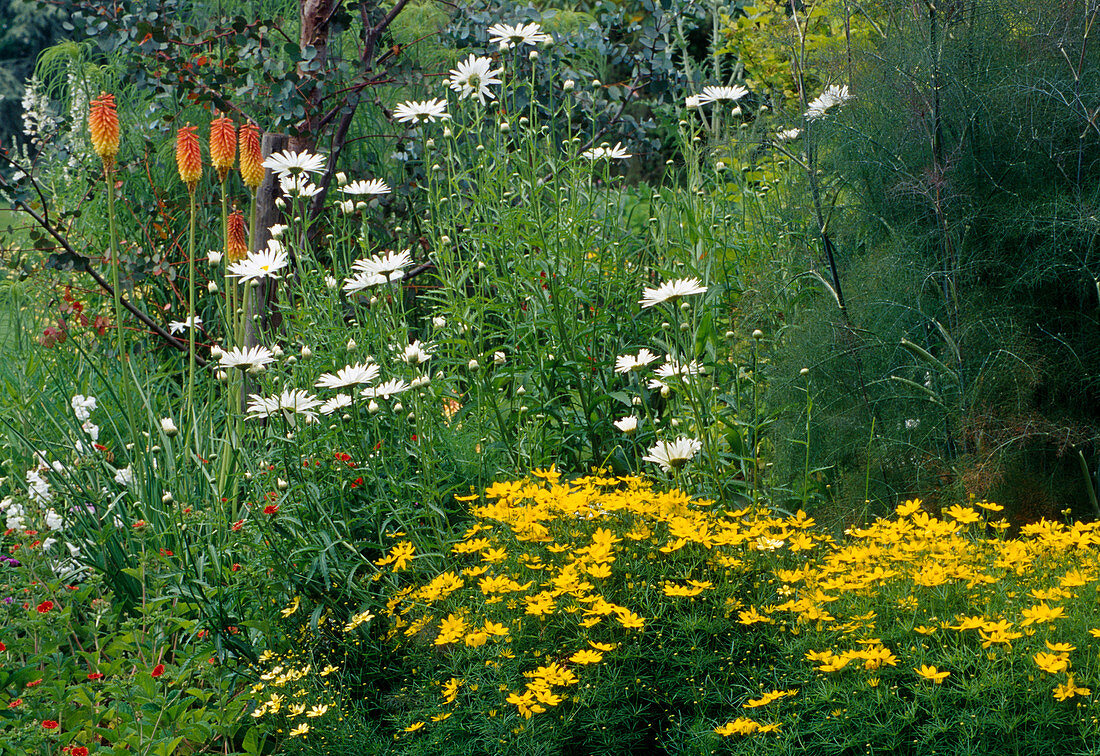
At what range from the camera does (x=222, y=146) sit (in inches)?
132

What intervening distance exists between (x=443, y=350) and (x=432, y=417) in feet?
2.29

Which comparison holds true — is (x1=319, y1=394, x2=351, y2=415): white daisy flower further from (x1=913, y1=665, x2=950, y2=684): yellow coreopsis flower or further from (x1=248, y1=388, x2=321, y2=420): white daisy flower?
(x1=913, y1=665, x2=950, y2=684): yellow coreopsis flower

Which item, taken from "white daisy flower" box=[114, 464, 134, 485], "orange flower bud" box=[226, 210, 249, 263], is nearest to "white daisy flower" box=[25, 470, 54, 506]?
"white daisy flower" box=[114, 464, 134, 485]

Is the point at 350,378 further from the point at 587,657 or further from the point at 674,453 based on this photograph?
the point at 587,657

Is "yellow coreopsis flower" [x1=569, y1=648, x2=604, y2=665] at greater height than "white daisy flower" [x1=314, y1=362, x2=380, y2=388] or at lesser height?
lesser

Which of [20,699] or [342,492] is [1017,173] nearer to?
[342,492]

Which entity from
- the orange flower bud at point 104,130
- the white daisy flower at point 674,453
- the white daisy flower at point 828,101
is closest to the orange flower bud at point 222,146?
the orange flower bud at point 104,130

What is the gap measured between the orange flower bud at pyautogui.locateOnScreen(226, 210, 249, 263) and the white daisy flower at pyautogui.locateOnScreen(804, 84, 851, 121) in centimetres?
218

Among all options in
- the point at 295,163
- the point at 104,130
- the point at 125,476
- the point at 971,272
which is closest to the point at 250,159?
the point at 295,163

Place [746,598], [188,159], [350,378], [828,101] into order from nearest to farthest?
[746,598] < [350,378] < [828,101] < [188,159]

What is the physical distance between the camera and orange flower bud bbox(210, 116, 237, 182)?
10.9 ft

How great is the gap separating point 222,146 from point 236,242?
1.42 ft

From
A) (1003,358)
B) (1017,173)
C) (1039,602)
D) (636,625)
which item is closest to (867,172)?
(1017,173)

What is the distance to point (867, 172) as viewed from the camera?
120 inches
